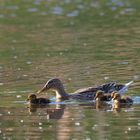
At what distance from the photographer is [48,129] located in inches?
553

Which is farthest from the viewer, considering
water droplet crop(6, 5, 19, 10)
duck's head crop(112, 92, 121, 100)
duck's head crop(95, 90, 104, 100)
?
water droplet crop(6, 5, 19, 10)

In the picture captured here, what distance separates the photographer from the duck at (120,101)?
53.5 ft

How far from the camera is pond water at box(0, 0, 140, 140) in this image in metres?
14.2

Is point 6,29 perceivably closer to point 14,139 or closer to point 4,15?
point 4,15

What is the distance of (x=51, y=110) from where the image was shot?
16.1 meters

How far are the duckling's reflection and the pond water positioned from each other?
18mm

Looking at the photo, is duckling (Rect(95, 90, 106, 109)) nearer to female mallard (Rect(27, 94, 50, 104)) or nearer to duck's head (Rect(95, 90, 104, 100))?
duck's head (Rect(95, 90, 104, 100))

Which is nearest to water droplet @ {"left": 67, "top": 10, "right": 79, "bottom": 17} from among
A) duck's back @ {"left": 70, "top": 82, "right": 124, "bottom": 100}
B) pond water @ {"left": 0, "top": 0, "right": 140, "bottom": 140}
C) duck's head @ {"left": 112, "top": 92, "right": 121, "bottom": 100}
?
pond water @ {"left": 0, "top": 0, "right": 140, "bottom": 140}

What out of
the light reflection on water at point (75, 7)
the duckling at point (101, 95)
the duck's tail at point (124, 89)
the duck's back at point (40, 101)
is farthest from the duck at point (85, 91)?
the light reflection on water at point (75, 7)

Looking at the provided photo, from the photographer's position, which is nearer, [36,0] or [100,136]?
[100,136]

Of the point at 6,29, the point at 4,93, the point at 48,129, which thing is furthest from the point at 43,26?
the point at 48,129

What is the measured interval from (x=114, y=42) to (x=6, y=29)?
6554 millimetres

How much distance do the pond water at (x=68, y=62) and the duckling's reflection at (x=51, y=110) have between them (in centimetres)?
2

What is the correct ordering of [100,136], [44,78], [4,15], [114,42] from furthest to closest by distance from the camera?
[4,15]
[114,42]
[44,78]
[100,136]
